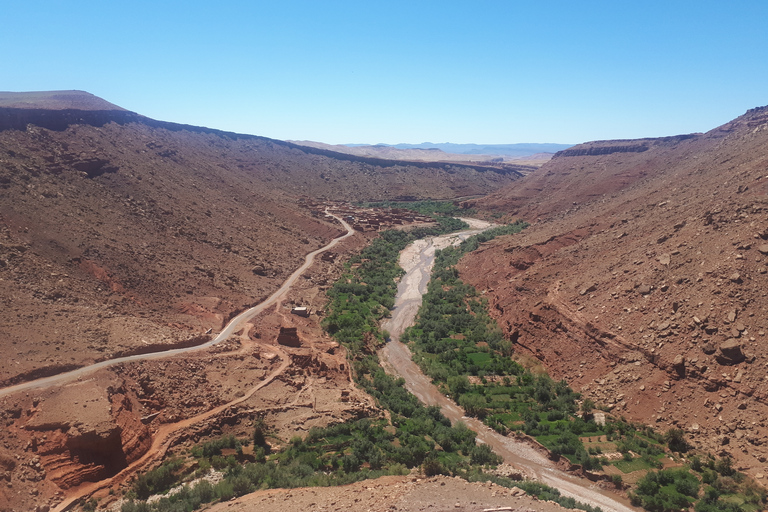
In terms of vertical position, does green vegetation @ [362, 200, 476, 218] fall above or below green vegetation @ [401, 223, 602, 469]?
above

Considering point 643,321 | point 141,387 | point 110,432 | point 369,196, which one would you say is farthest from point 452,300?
point 369,196

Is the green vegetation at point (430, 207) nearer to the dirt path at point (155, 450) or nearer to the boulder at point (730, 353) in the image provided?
the boulder at point (730, 353)

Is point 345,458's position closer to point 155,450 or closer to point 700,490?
point 155,450

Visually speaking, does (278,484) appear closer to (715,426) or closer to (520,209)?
(715,426)

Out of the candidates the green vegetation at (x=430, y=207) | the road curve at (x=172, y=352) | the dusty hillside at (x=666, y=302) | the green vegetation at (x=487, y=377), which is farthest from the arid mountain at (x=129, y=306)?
the green vegetation at (x=430, y=207)

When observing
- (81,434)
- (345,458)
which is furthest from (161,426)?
(345,458)

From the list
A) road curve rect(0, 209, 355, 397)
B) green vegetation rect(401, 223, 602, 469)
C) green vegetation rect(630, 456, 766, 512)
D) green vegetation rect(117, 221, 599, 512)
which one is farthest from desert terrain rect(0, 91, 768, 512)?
green vegetation rect(401, 223, 602, 469)

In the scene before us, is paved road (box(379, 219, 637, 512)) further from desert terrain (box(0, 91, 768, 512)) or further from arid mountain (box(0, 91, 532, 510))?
arid mountain (box(0, 91, 532, 510))
